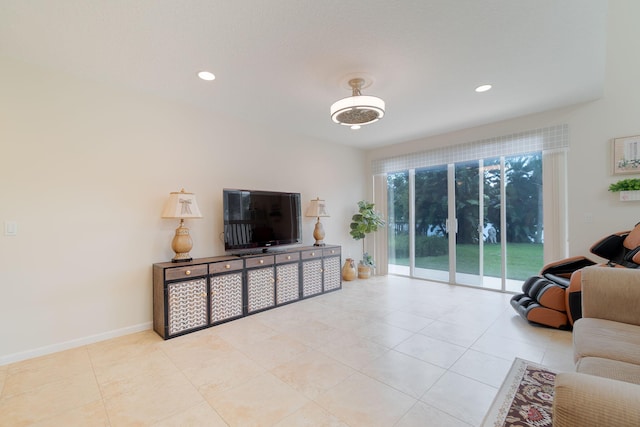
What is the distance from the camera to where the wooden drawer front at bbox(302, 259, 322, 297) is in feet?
13.7

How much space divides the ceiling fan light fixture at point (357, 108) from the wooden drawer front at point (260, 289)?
2142mm

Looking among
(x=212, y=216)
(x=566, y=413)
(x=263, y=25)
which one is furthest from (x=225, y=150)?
(x=566, y=413)

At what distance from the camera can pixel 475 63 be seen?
2574mm

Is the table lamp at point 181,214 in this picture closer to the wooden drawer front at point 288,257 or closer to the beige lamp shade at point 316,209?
the wooden drawer front at point 288,257

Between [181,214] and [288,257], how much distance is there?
5.05 ft

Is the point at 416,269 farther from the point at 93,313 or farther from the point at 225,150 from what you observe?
the point at 93,313

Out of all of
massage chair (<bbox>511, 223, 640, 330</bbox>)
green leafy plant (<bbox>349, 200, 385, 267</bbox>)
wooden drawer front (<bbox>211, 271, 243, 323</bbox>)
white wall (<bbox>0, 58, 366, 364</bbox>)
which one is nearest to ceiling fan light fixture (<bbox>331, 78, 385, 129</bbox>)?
white wall (<bbox>0, 58, 366, 364</bbox>)

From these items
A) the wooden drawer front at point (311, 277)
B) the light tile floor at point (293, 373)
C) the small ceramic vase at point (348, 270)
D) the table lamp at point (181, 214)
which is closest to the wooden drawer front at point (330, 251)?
the wooden drawer front at point (311, 277)

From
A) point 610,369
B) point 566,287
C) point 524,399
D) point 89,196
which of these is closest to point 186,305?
point 89,196

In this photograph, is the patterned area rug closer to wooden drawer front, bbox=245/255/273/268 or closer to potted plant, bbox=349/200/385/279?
wooden drawer front, bbox=245/255/273/268

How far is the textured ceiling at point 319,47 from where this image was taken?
6.23ft

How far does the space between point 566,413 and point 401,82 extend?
286cm

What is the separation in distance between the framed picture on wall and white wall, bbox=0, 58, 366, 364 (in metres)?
4.85

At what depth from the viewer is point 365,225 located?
5.36m
